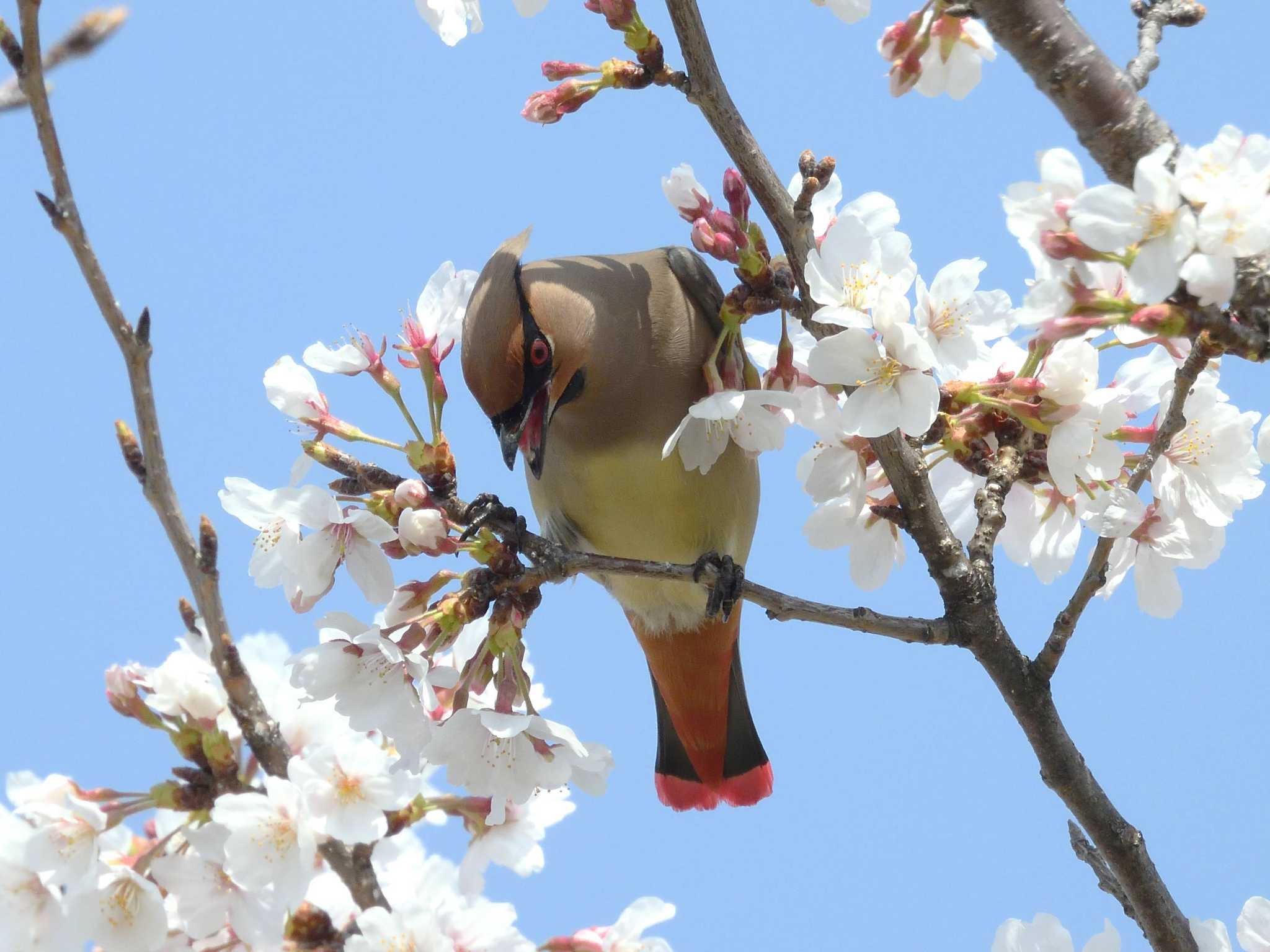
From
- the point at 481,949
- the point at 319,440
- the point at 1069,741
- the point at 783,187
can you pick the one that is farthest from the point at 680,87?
the point at 481,949

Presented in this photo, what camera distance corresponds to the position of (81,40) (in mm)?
1844

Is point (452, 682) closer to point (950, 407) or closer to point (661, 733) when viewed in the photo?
point (950, 407)

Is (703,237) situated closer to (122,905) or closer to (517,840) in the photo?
(517,840)

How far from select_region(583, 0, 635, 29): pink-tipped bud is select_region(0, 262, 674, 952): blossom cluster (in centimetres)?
65

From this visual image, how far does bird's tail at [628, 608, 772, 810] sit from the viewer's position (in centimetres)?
338

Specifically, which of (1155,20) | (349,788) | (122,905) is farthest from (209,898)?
(1155,20)

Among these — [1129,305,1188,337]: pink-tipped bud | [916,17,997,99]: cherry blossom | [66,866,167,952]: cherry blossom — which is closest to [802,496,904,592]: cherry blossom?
[916,17,997,99]: cherry blossom

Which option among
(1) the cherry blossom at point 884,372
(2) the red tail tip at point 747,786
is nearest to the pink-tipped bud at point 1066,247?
(1) the cherry blossom at point 884,372

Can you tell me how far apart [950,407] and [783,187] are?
1.43 ft

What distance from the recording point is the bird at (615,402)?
2.76 m

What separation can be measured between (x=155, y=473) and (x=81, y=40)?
58 centimetres

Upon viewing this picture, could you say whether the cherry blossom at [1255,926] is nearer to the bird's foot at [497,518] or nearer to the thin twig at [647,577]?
the thin twig at [647,577]

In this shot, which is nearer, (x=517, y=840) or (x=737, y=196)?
(x=737, y=196)

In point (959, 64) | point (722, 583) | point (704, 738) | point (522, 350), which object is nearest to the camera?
point (959, 64)
